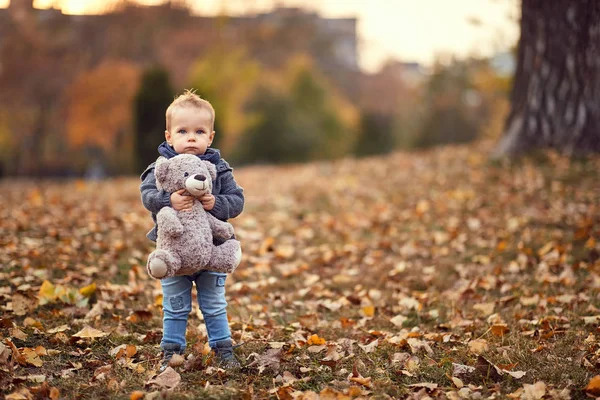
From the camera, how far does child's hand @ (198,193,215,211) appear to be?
10.8 ft

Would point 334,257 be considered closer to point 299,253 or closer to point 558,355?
point 299,253

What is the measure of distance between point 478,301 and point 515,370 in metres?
1.57

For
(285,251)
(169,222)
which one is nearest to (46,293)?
(169,222)

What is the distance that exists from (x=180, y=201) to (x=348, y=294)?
2.48 m

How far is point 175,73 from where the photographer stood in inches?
1153

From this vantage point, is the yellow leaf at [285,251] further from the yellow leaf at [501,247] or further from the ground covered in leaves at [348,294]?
the yellow leaf at [501,247]

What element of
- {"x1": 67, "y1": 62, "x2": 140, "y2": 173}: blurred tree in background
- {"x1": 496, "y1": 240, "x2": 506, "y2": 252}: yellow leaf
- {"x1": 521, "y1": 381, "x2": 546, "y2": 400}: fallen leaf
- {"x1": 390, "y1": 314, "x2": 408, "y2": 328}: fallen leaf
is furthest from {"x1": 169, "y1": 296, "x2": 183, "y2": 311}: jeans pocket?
{"x1": 67, "y1": 62, "x2": 140, "y2": 173}: blurred tree in background

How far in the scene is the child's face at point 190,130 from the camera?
3.26 m

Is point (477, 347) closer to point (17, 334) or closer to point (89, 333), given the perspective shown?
point (89, 333)

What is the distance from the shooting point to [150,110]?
18.5 meters

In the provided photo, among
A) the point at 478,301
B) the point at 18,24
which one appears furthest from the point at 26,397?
the point at 18,24

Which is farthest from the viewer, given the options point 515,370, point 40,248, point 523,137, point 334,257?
point 523,137

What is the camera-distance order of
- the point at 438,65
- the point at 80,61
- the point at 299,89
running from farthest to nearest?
the point at 438,65 < the point at 299,89 < the point at 80,61

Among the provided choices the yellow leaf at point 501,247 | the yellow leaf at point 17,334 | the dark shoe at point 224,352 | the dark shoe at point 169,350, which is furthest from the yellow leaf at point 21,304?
the yellow leaf at point 501,247
